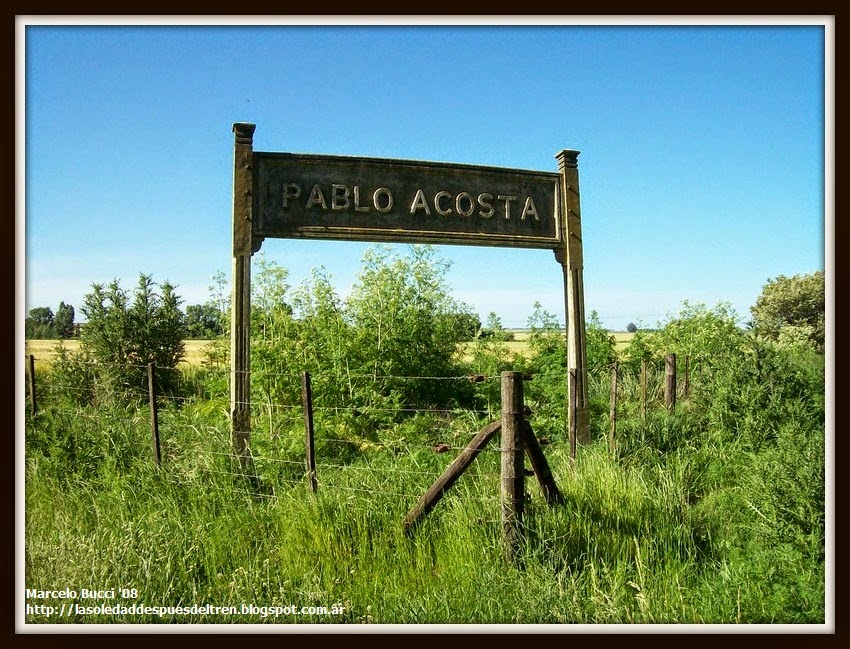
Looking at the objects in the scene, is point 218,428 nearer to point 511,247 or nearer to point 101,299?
point 511,247

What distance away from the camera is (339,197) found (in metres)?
6.79

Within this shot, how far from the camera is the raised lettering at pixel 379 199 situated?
22.6 feet

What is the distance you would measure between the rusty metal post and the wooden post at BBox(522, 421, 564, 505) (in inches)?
120

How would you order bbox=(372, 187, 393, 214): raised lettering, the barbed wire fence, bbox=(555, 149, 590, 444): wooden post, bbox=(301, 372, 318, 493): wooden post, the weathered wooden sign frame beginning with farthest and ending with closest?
bbox=(555, 149, 590, 444): wooden post < bbox=(372, 187, 393, 214): raised lettering < the weathered wooden sign frame < the barbed wire fence < bbox=(301, 372, 318, 493): wooden post

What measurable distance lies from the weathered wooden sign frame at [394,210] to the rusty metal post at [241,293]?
1cm

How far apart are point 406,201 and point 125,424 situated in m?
4.25

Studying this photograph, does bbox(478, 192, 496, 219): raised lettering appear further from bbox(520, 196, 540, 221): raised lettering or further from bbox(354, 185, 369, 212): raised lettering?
bbox(354, 185, 369, 212): raised lettering

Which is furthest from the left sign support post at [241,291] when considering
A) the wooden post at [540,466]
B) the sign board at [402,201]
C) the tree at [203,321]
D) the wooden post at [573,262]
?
the tree at [203,321]

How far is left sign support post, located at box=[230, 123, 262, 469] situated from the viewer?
20.6ft

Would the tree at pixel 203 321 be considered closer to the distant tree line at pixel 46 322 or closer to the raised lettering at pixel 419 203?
the distant tree line at pixel 46 322

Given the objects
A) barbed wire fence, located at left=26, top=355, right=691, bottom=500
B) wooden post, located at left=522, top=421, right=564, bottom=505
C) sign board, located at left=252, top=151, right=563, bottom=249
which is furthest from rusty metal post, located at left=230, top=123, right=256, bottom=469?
wooden post, located at left=522, top=421, right=564, bottom=505

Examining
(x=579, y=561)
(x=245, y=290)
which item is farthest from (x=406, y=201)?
(x=579, y=561)

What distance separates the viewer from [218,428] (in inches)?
267

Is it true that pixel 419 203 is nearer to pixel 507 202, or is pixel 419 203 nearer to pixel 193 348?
pixel 507 202
